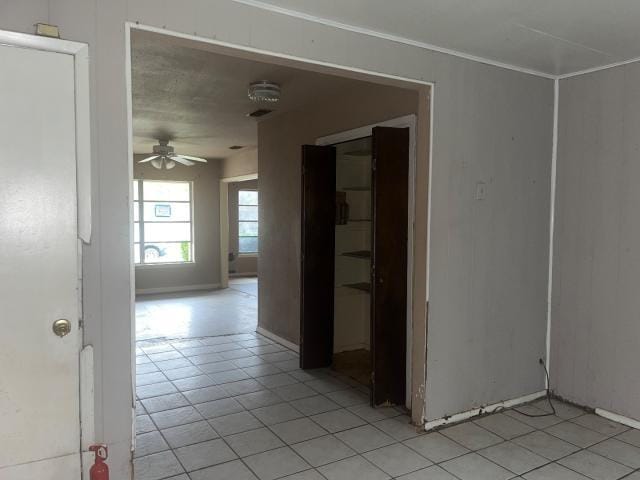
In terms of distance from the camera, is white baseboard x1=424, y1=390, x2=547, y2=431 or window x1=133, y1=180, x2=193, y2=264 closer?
white baseboard x1=424, y1=390, x2=547, y2=431

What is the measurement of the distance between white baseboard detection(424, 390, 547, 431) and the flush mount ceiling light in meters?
2.72

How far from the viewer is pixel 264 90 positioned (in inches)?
152

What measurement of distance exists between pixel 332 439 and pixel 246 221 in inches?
331

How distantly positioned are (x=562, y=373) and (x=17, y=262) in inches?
138

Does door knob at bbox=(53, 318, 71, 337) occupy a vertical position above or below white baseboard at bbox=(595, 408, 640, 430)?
above

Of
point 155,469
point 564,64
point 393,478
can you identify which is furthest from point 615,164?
point 155,469

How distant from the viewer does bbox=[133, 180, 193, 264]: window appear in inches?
350

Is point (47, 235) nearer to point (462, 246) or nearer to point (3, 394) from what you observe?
point (3, 394)

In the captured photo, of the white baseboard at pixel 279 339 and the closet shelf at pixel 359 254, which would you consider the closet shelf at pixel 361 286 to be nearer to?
the closet shelf at pixel 359 254

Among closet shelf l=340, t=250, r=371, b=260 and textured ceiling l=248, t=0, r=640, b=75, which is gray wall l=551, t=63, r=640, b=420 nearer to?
textured ceiling l=248, t=0, r=640, b=75

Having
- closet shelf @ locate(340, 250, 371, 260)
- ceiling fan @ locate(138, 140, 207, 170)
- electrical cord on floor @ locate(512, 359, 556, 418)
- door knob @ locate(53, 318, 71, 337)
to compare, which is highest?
ceiling fan @ locate(138, 140, 207, 170)

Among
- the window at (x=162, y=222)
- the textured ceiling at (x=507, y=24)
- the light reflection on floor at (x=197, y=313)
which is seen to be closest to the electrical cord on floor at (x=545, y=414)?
the textured ceiling at (x=507, y=24)

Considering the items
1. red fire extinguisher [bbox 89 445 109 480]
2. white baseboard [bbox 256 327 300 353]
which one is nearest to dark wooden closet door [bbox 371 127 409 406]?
white baseboard [bbox 256 327 300 353]

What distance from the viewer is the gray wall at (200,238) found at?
878 cm
